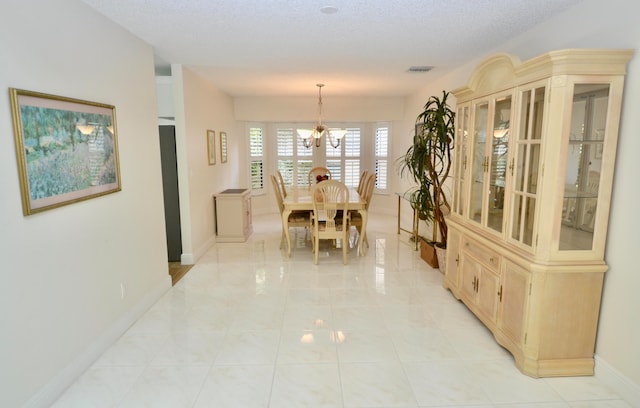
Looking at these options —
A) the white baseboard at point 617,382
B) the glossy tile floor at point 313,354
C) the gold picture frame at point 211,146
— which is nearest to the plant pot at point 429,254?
the glossy tile floor at point 313,354

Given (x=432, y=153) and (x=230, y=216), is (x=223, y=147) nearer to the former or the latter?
(x=230, y=216)

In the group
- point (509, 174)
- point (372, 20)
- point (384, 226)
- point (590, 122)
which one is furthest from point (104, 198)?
point (384, 226)

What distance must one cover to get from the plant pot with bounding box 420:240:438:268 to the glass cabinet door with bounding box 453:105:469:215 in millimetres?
1044

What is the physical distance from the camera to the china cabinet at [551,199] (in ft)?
7.01

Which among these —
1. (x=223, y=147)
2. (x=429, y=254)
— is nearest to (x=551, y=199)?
(x=429, y=254)

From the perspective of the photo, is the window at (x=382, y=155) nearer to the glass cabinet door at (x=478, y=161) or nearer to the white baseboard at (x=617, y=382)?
the glass cabinet door at (x=478, y=161)

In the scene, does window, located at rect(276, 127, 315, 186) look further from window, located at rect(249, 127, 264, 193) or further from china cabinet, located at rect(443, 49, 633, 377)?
china cabinet, located at rect(443, 49, 633, 377)

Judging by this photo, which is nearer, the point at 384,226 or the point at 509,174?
the point at 509,174

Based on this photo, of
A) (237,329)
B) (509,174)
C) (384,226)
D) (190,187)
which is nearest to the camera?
(509,174)

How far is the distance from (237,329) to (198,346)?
354 mm

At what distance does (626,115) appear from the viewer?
83.3 inches

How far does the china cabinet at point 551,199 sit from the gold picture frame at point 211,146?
3.98 metres

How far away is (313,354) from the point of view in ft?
8.62

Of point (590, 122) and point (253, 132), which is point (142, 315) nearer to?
point (590, 122)
